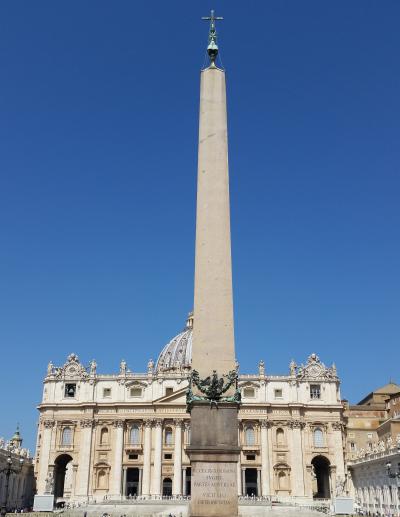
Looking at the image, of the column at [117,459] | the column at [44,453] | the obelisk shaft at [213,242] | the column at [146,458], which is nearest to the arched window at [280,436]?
the column at [146,458]

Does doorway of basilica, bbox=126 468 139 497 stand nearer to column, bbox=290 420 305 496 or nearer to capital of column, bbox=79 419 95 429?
capital of column, bbox=79 419 95 429

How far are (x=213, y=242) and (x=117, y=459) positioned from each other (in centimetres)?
5392

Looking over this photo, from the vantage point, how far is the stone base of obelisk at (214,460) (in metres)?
14.9

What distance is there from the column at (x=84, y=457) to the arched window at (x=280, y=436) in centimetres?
1988

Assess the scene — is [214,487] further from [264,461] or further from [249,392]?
[249,392]

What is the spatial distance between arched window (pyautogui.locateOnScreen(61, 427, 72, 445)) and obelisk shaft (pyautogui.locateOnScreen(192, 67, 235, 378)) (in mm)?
55661

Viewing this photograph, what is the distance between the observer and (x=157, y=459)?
6538cm

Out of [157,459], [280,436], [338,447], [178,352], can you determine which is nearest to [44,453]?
[157,459]

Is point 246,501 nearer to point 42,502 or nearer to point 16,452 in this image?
point 42,502

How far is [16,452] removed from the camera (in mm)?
62594

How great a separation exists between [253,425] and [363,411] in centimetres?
1602

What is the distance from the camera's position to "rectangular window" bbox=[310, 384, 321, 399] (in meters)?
68.3

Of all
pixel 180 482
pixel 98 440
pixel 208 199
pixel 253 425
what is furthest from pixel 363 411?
pixel 208 199

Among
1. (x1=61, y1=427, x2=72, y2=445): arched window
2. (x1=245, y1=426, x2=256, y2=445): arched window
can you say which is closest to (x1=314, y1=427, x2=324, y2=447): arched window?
(x1=245, y1=426, x2=256, y2=445): arched window
